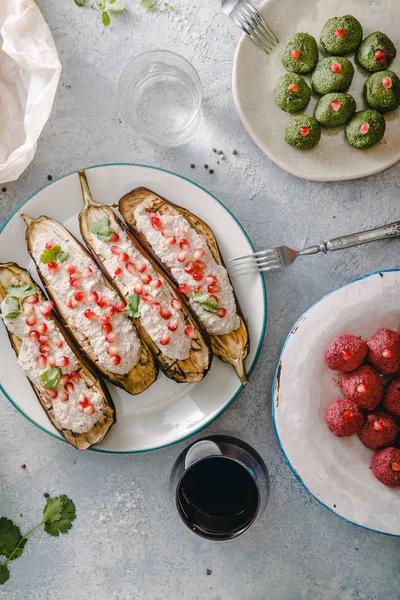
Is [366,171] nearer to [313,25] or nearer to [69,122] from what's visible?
[313,25]

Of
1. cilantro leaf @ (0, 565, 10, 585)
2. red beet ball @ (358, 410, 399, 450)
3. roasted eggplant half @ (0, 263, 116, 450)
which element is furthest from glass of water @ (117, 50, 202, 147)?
cilantro leaf @ (0, 565, 10, 585)

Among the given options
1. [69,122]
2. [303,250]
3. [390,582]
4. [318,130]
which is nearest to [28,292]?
[69,122]

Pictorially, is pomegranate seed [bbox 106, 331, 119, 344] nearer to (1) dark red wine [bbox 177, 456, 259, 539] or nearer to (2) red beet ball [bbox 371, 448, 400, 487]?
→ (1) dark red wine [bbox 177, 456, 259, 539]

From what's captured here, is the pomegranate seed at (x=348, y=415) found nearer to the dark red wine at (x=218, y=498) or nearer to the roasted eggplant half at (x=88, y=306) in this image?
the dark red wine at (x=218, y=498)

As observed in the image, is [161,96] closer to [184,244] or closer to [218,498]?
[184,244]

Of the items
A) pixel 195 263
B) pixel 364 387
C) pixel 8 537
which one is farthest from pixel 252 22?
pixel 8 537
